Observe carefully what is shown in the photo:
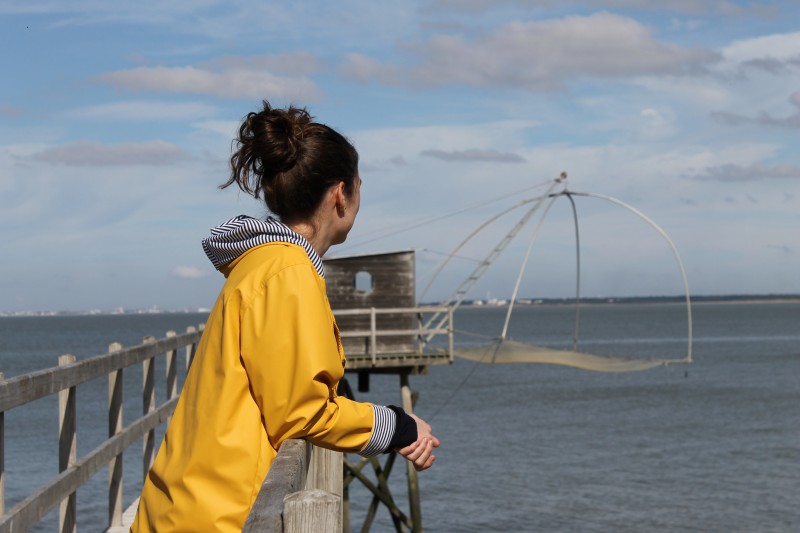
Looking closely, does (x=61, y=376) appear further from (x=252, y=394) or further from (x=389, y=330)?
(x=389, y=330)

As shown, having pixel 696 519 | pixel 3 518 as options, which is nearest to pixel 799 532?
pixel 696 519

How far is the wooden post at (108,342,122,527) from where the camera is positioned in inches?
Answer: 237

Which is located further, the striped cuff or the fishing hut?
the fishing hut

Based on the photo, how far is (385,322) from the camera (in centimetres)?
2319

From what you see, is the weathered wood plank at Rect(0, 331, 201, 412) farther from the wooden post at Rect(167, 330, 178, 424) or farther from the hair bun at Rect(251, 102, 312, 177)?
the hair bun at Rect(251, 102, 312, 177)

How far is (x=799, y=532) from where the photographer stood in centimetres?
2273

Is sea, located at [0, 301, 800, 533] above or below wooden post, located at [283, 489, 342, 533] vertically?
below

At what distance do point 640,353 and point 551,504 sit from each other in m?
66.4

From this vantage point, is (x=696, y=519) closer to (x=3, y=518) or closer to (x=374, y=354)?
(x=374, y=354)

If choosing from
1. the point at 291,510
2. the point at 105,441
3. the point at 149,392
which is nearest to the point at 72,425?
the point at 105,441

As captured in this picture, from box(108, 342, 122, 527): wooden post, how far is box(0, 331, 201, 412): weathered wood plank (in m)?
0.09

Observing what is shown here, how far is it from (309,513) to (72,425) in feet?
11.9

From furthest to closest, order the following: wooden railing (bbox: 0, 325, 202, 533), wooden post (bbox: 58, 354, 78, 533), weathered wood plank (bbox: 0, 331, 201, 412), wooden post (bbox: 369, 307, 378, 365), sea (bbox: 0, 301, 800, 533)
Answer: sea (bbox: 0, 301, 800, 533), wooden post (bbox: 369, 307, 378, 365), wooden post (bbox: 58, 354, 78, 533), wooden railing (bbox: 0, 325, 202, 533), weathered wood plank (bbox: 0, 331, 201, 412)

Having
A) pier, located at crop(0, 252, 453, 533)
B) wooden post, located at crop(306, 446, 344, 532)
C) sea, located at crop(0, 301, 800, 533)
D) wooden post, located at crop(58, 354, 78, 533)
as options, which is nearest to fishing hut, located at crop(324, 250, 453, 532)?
sea, located at crop(0, 301, 800, 533)
